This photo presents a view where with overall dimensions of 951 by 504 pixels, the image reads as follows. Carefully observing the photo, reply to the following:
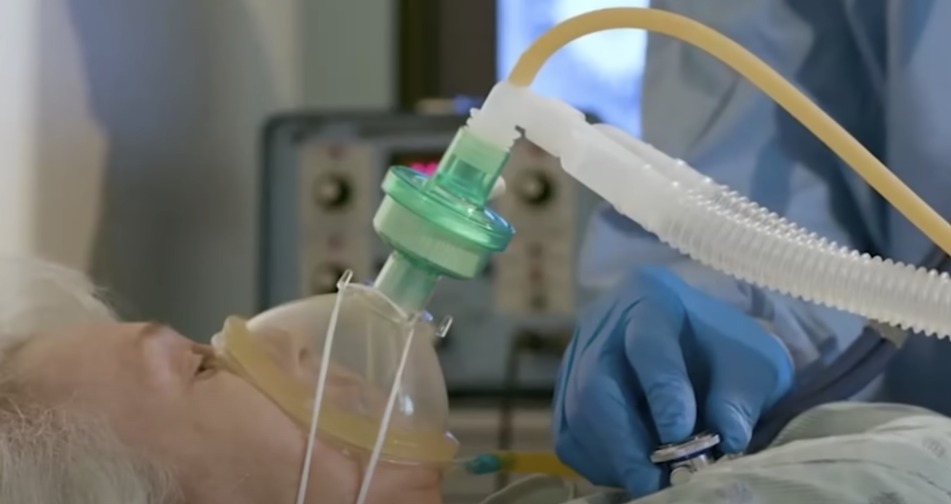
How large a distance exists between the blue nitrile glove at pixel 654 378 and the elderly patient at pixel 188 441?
0.10ft

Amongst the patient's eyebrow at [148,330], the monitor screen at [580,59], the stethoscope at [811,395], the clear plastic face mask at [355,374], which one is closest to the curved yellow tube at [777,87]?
the stethoscope at [811,395]

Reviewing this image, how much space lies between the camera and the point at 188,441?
0.72m

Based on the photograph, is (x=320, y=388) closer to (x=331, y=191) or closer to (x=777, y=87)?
(x=777, y=87)

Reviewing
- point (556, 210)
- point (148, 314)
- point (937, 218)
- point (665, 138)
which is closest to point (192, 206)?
point (148, 314)

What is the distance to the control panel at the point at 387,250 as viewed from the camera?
157 cm

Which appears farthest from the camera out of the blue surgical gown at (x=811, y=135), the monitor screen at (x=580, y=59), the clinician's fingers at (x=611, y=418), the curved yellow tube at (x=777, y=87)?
the monitor screen at (x=580, y=59)

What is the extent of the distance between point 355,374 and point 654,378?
0.19 metres

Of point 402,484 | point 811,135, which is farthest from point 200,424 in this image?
point 811,135

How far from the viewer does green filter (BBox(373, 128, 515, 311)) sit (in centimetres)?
66

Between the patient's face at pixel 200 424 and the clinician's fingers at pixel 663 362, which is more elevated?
the clinician's fingers at pixel 663 362

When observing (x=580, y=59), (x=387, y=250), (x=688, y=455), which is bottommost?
(x=387, y=250)

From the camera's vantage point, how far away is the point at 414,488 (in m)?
0.74

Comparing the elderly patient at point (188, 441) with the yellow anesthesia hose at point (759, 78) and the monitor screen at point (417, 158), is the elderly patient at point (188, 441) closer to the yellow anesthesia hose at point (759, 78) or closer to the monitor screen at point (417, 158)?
the yellow anesthesia hose at point (759, 78)

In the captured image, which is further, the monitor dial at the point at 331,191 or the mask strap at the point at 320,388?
the monitor dial at the point at 331,191
